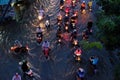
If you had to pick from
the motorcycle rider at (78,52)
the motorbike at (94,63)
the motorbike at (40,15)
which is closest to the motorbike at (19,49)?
the motorcycle rider at (78,52)

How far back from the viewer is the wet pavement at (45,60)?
70.2ft

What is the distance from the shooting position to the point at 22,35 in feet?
87.1

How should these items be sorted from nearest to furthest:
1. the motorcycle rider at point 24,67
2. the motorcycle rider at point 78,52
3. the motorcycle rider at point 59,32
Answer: the motorcycle rider at point 24,67
the motorcycle rider at point 78,52
the motorcycle rider at point 59,32

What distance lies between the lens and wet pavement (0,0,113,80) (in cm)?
2141

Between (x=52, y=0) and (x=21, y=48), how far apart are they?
11126 millimetres

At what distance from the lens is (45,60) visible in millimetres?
22781

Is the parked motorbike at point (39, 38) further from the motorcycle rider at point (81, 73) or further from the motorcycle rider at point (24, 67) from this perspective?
the motorcycle rider at point (81, 73)

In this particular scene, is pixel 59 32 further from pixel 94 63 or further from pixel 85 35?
pixel 94 63

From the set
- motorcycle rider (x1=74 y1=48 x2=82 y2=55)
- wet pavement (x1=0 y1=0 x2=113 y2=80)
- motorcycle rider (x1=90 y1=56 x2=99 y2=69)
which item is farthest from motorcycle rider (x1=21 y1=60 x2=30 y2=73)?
motorcycle rider (x1=90 y1=56 x2=99 y2=69)

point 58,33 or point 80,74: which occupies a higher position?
point 58,33

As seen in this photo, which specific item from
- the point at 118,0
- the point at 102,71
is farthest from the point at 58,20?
the point at 118,0

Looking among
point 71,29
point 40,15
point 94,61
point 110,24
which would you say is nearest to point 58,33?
point 71,29

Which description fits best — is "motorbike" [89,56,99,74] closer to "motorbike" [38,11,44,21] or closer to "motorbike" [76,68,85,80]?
"motorbike" [76,68,85,80]

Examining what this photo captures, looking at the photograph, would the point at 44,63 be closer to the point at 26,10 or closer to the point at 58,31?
the point at 58,31
